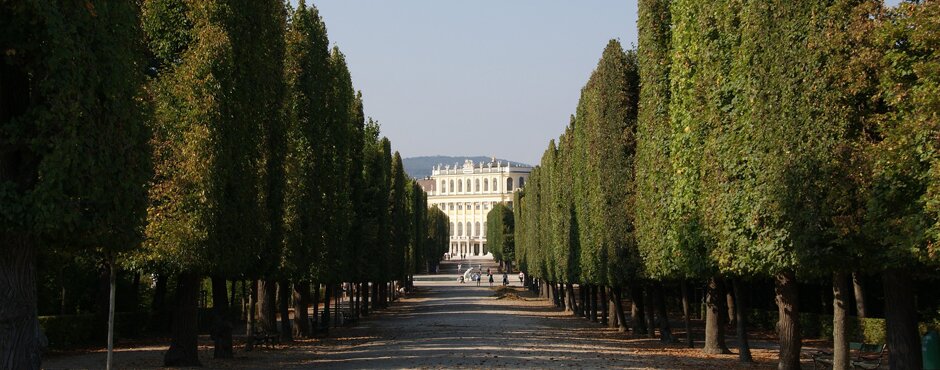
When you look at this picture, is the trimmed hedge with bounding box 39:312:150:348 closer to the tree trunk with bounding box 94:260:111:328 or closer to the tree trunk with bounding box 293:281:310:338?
the tree trunk with bounding box 94:260:111:328

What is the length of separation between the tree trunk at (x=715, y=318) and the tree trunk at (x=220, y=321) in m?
12.5

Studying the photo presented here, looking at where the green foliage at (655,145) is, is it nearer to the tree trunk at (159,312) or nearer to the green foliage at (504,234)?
the tree trunk at (159,312)

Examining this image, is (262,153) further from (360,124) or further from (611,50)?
(360,124)

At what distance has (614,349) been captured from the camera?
32.8 meters

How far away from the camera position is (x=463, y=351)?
100ft

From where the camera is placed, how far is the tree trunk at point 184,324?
24812 mm

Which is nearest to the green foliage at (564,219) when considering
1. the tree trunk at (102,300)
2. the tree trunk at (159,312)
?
the tree trunk at (159,312)

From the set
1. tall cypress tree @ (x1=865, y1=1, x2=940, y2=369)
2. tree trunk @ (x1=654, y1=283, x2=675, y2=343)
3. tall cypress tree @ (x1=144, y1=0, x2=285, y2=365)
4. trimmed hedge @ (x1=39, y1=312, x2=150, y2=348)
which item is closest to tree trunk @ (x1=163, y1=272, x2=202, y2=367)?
tall cypress tree @ (x1=144, y1=0, x2=285, y2=365)

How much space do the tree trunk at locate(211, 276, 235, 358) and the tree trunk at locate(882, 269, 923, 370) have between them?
1571cm

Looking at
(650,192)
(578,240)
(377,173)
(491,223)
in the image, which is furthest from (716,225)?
(491,223)

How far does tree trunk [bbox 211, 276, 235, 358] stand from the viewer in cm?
2731

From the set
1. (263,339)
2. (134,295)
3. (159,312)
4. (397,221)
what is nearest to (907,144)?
(263,339)

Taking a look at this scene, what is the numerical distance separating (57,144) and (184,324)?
1175 cm

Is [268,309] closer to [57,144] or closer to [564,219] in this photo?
[57,144]
